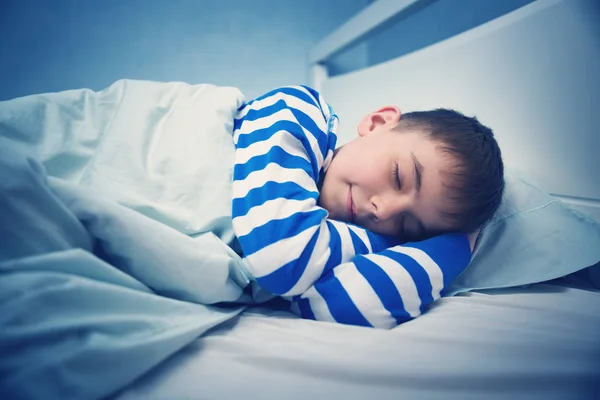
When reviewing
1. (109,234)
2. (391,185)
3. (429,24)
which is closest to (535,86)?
(391,185)

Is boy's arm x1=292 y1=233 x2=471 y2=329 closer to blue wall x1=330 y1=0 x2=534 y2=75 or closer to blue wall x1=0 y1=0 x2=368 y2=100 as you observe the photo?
blue wall x1=330 y1=0 x2=534 y2=75

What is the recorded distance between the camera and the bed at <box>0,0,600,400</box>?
31cm

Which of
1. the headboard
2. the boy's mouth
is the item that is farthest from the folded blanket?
the headboard

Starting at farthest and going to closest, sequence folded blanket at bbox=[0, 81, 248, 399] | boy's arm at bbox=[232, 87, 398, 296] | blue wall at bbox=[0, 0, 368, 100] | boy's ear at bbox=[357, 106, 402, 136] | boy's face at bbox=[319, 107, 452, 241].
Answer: blue wall at bbox=[0, 0, 368, 100]
boy's ear at bbox=[357, 106, 402, 136]
boy's face at bbox=[319, 107, 452, 241]
boy's arm at bbox=[232, 87, 398, 296]
folded blanket at bbox=[0, 81, 248, 399]

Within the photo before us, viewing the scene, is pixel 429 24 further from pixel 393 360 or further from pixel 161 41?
pixel 393 360

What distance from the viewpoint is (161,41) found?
1.35 metres

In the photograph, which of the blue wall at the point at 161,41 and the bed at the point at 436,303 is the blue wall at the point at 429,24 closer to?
the blue wall at the point at 161,41

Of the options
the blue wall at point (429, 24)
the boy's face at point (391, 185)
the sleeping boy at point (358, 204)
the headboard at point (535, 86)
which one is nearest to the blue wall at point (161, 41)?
the blue wall at point (429, 24)

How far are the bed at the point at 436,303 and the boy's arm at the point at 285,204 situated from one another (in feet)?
0.15

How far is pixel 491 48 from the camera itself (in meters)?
0.82

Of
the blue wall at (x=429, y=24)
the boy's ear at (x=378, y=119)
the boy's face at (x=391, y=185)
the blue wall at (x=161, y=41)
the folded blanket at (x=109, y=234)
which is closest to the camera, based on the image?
the folded blanket at (x=109, y=234)

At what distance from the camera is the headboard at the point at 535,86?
25.3 inches

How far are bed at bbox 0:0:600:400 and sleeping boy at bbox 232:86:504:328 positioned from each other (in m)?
0.04

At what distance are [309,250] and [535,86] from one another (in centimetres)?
66
